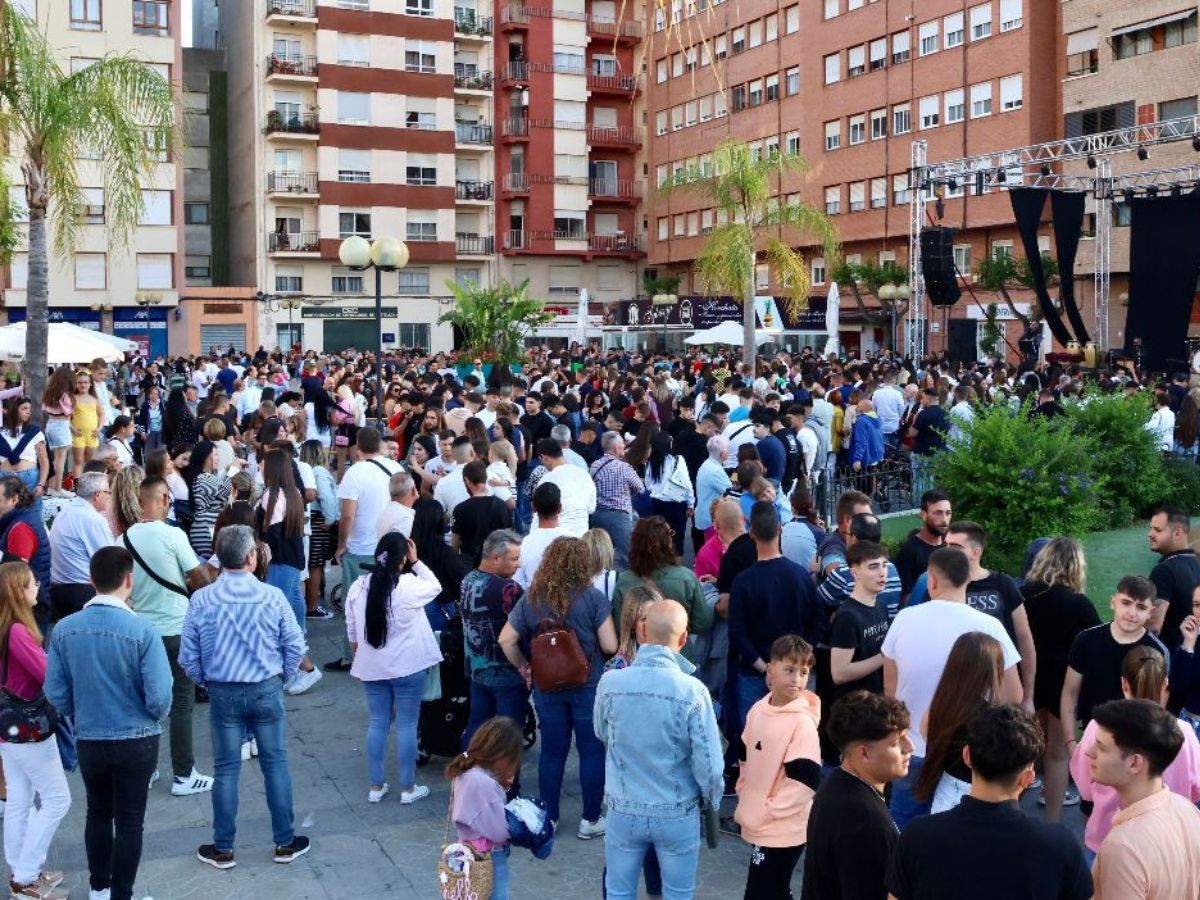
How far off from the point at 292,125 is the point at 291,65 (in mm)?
2279

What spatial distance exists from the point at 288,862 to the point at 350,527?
342 cm

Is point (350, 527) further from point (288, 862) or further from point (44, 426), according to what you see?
point (44, 426)

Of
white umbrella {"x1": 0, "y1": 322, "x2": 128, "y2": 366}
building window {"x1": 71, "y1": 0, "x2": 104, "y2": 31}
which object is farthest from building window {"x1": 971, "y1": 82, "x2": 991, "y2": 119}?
white umbrella {"x1": 0, "y1": 322, "x2": 128, "y2": 366}

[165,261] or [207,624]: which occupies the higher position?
[165,261]

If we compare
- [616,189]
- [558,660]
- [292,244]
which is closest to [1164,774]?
[558,660]

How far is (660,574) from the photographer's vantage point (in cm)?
675

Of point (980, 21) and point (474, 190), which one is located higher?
point (980, 21)

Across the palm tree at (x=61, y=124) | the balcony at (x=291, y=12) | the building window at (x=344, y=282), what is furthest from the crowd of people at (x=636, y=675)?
the balcony at (x=291, y=12)

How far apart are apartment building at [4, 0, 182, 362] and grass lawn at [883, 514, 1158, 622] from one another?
39275 mm

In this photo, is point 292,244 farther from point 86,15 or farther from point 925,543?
point 925,543

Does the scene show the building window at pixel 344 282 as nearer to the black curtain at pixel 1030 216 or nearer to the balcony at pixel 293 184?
the balcony at pixel 293 184

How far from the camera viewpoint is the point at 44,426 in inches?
546

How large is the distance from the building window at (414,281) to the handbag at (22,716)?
48.4m

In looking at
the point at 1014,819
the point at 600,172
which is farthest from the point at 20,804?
the point at 600,172
